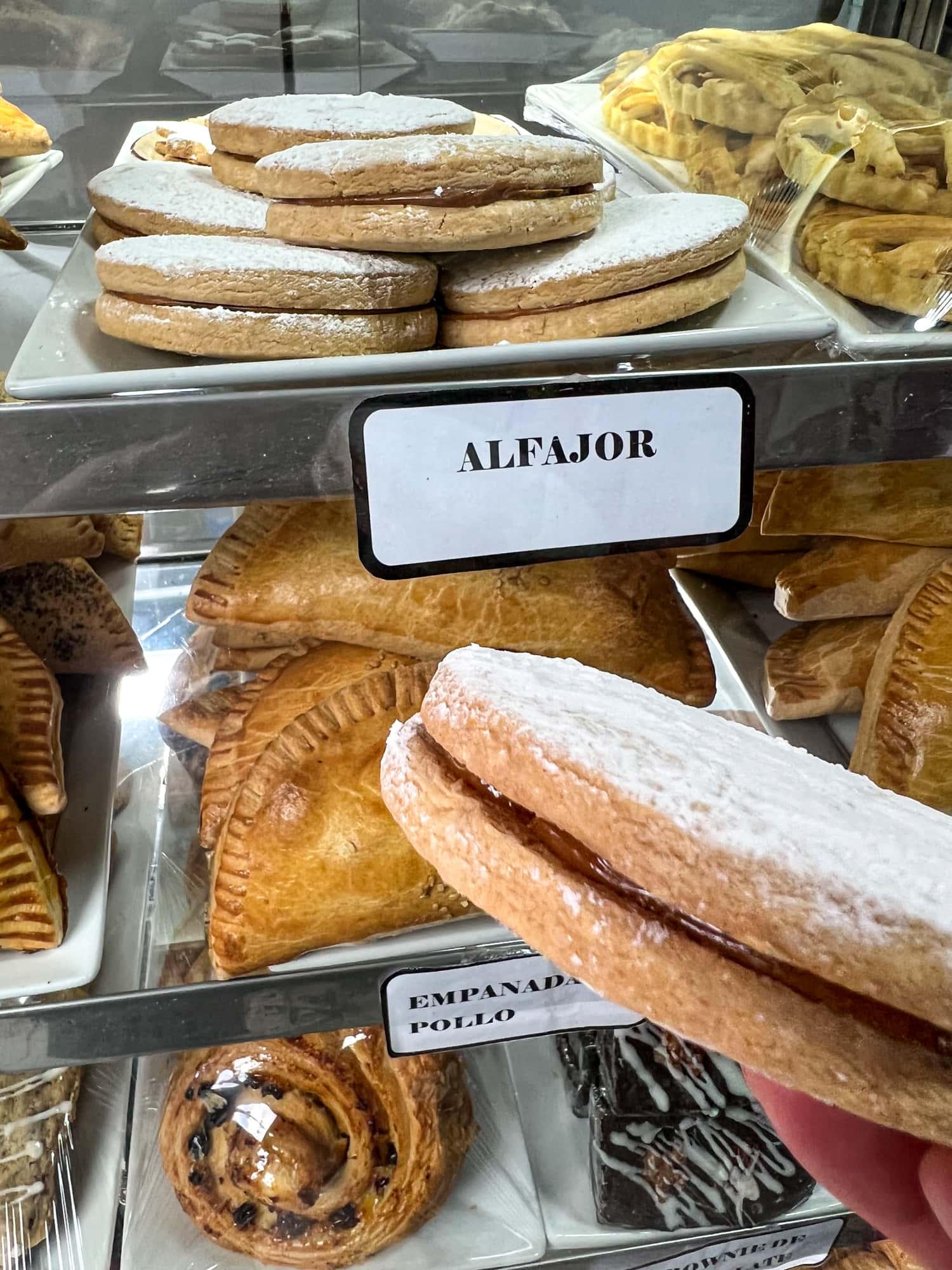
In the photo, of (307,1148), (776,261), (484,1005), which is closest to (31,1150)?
(307,1148)

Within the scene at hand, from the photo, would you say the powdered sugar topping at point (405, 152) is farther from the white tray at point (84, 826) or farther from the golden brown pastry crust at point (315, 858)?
the white tray at point (84, 826)

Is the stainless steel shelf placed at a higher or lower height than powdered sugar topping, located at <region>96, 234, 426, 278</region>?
lower

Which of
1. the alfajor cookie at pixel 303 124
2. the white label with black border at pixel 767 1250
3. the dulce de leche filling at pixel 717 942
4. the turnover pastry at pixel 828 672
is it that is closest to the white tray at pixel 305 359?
the alfajor cookie at pixel 303 124

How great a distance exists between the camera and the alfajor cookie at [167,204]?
60cm

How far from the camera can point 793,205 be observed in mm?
700

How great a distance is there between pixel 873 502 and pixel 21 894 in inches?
28.8

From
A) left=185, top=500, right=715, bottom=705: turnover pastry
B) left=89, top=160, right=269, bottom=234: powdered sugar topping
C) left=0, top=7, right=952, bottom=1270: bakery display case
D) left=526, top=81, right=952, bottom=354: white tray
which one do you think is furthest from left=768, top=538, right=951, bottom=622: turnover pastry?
left=89, top=160, right=269, bottom=234: powdered sugar topping

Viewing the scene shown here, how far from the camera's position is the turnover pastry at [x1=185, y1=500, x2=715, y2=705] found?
2.56ft

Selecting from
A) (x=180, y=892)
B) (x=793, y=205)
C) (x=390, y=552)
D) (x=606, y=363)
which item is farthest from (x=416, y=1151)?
(x=793, y=205)

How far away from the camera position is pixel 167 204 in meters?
0.62

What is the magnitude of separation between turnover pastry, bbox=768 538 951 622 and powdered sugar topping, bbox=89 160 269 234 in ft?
1.82

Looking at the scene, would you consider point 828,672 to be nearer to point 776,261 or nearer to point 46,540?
point 776,261

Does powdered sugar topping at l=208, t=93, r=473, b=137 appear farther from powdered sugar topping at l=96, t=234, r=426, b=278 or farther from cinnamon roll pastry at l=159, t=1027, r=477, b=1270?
cinnamon roll pastry at l=159, t=1027, r=477, b=1270

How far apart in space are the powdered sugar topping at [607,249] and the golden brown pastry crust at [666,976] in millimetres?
286
